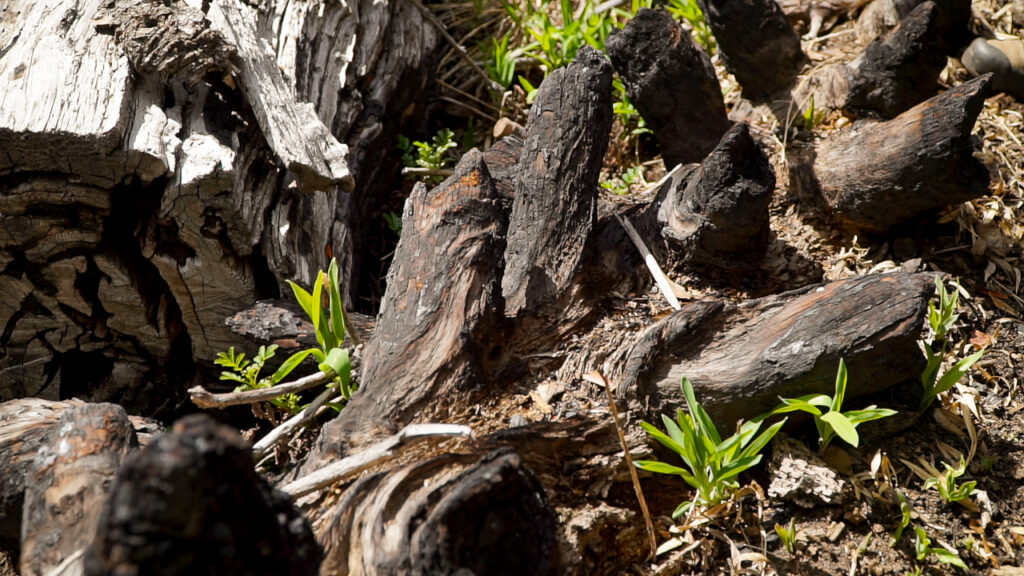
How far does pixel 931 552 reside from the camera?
2.00 metres

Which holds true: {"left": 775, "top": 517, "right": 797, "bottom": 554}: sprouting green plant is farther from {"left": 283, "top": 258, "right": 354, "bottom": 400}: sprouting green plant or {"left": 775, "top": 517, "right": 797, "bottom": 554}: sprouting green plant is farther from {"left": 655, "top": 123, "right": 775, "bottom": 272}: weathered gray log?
{"left": 283, "top": 258, "right": 354, "bottom": 400}: sprouting green plant

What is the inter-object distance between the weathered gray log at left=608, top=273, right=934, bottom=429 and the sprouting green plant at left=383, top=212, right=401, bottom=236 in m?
1.37

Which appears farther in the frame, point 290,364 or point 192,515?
point 290,364

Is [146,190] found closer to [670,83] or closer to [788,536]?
[670,83]

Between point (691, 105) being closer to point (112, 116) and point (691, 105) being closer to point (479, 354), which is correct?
point (479, 354)

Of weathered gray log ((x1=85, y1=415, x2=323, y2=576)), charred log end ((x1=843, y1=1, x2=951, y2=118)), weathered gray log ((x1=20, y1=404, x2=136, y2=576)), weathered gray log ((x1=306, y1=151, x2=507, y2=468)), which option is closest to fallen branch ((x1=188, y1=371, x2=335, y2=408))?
weathered gray log ((x1=20, y1=404, x2=136, y2=576))

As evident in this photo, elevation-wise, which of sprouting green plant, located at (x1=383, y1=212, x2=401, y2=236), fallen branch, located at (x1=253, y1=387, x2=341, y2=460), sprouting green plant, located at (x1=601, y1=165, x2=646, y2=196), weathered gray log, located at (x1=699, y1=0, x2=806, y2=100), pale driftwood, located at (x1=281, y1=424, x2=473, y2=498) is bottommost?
pale driftwood, located at (x1=281, y1=424, x2=473, y2=498)

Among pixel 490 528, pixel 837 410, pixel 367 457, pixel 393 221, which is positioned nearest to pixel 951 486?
pixel 837 410

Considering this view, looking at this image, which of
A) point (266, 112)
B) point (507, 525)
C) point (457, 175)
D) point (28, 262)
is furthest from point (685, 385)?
point (28, 262)

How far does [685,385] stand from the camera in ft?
6.55

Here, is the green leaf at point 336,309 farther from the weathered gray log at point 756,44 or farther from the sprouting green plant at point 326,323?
the weathered gray log at point 756,44

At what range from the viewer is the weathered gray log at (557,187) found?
2.29 meters

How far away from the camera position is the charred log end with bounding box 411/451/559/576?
1483mm

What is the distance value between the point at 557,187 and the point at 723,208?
53 centimetres
